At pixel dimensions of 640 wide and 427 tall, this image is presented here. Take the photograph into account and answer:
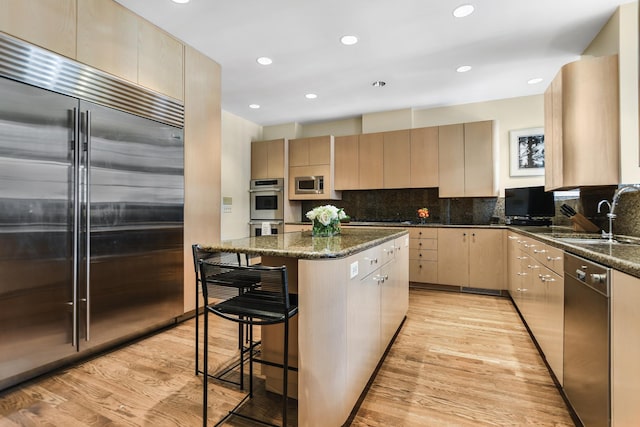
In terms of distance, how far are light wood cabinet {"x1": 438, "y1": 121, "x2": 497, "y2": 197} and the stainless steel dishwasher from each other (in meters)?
2.79

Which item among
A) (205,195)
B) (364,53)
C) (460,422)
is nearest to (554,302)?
(460,422)

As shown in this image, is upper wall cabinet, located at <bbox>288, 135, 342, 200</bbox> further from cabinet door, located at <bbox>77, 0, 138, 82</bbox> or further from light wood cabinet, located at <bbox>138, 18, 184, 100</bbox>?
cabinet door, located at <bbox>77, 0, 138, 82</bbox>

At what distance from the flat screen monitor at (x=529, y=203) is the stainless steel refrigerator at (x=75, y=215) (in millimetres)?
4195

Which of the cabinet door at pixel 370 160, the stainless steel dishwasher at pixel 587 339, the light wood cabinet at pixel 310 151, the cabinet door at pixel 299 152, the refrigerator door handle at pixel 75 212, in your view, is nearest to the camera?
the stainless steel dishwasher at pixel 587 339

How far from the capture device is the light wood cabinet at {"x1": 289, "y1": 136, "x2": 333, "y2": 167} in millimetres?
5215

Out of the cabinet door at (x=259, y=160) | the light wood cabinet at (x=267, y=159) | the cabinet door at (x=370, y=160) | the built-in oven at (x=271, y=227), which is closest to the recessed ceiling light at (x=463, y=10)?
the cabinet door at (x=370, y=160)

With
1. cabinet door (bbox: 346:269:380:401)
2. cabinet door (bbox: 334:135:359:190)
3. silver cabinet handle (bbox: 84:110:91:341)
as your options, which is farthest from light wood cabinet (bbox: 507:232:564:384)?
silver cabinet handle (bbox: 84:110:91:341)

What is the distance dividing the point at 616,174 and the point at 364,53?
2413mm

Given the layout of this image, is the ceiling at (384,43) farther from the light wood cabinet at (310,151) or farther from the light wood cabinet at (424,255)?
the light wood cabinet at (424,255)

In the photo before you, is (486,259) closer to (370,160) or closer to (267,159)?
(370,160)

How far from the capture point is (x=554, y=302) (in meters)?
2.01

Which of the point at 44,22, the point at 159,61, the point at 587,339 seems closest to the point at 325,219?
the point at 587,339

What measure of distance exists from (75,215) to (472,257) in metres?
4.29

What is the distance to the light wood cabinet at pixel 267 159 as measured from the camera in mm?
5453
